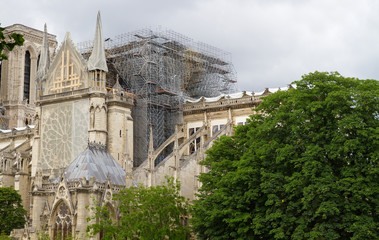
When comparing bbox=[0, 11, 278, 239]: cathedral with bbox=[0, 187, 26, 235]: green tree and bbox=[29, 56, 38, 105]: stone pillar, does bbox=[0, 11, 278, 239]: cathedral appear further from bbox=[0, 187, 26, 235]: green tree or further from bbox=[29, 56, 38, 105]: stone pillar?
bbox=[29, 56, 38, 105]: stone pillar

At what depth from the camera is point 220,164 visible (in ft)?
134

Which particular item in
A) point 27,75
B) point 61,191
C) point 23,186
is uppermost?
point 27,75

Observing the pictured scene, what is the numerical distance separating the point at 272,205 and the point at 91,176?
16.9 metres

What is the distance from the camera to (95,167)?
51.1 m

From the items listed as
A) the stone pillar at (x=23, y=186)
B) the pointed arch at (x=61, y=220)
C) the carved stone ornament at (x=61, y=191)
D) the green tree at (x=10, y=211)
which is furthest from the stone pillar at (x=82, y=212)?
the stone pillar at (x=23, y=186)

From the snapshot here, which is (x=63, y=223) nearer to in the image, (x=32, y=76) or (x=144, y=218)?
(x=144, y=218)

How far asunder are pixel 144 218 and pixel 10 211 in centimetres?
2022

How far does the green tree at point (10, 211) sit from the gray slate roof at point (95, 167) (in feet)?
32.6

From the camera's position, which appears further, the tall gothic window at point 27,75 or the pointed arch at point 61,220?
the tall gothic window at point 27,75

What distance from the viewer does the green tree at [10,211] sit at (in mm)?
57312

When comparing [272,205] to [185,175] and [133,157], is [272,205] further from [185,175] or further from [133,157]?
[133,157]

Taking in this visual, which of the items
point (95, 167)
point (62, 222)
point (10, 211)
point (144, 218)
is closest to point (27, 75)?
point (10, 211)

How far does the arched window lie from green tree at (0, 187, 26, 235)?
997cm

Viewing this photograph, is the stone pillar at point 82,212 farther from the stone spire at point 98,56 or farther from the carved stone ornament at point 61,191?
the stone spire at point 98,56
